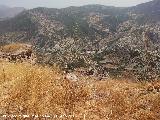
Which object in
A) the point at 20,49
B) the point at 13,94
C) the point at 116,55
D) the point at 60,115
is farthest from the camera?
the point at 116,55

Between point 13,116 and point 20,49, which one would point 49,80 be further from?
point 20,49

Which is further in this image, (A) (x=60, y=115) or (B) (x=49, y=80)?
(B) (x=49, y=80)

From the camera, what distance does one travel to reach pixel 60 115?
8586 millimetres

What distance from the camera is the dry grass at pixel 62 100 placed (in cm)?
870

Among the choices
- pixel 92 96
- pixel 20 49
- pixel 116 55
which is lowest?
pixel 116 55

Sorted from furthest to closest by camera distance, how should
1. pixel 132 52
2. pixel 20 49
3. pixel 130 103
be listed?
pixel 132 52 → pixel 20 49 → pixel 130 103

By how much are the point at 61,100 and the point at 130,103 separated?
7.17ft

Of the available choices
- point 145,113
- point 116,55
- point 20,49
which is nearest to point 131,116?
point 145,113

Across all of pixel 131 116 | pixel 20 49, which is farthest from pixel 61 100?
pixel 20 49

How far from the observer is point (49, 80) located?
10633mm

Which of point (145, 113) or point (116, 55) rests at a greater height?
point (145, 113)

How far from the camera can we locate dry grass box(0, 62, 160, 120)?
8.70 meters

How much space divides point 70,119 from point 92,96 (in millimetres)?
3092

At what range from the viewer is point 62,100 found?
9484 millimetres
